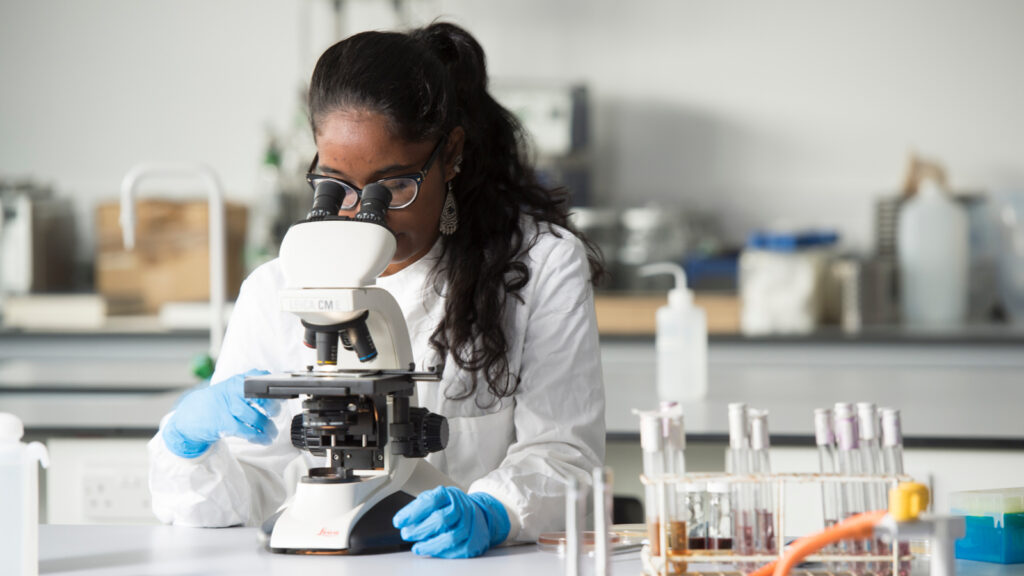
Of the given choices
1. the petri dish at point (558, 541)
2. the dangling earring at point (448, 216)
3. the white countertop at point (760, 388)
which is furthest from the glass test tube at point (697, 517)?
the white countertop at point (760, 388)

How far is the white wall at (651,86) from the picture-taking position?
166 inches

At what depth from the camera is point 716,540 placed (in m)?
1.04


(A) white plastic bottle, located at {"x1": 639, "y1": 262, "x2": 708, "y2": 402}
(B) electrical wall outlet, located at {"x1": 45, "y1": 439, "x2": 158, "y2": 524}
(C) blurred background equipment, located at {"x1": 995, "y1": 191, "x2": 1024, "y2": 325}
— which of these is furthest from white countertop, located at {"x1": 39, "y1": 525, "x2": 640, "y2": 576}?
(C) blurred background equipment, located at {"x1": 995, "y1": 191, "x2": 1024, "y2": 325}

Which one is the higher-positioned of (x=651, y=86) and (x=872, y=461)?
(x=651, y=86)

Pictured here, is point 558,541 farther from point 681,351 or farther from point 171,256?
point 171,256

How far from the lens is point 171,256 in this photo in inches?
160

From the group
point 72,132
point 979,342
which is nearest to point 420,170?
point 979,342

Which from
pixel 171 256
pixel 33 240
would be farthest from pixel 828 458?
pixel 33 240

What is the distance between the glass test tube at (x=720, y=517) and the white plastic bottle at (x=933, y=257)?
305 cm

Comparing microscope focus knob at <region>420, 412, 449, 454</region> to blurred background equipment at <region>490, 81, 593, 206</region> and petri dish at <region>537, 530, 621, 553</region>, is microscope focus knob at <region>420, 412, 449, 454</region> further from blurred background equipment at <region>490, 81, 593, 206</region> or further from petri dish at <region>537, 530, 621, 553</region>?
blurred background equipment at <region>490, 81, 593, 206</region>

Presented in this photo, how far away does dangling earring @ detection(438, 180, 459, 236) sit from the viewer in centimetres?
163

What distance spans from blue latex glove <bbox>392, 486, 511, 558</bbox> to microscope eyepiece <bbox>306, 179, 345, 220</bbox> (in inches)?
13.0

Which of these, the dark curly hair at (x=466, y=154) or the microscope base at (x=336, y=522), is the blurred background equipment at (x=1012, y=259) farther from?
the microscope base at (x=336, y=522)

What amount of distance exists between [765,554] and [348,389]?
44 cm
